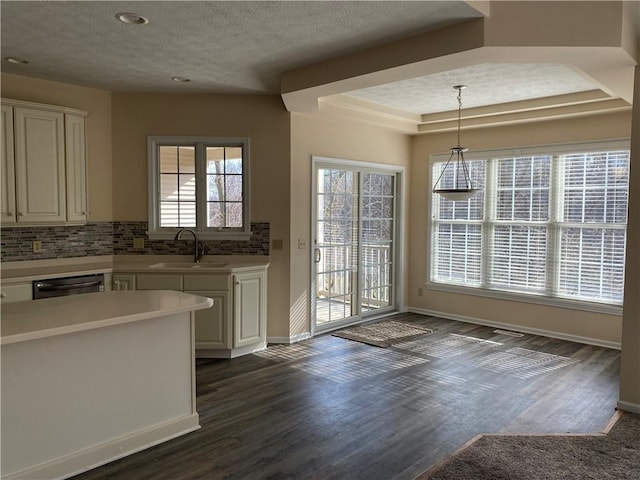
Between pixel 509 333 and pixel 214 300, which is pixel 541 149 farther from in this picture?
pixel 214 300

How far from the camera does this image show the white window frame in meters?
5.06

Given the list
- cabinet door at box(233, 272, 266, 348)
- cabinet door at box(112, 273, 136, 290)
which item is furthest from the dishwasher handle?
cabinet door at box(233, 272, 266, 348)

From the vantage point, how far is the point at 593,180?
5234 millimetres

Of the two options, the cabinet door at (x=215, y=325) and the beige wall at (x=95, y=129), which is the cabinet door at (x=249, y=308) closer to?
the cabinet door at (x=215, y=325)

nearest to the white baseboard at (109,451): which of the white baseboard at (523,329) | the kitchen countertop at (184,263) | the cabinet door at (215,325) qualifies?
the cabinet door at (215,325)

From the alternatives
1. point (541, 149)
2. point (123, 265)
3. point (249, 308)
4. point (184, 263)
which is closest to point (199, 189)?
point (184, 263)

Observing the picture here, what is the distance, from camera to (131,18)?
121 inches

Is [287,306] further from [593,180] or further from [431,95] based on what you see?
[593,180]

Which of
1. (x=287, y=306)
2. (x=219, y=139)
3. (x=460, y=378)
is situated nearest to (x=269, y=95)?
(x=219, y=139)

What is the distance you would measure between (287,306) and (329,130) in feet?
6.82

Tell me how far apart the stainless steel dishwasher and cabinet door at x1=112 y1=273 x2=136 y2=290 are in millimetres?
129

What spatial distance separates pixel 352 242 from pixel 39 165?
3.53m

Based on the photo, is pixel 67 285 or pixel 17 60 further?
pixel 67 285

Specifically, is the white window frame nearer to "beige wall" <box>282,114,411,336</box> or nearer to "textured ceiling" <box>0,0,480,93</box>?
"beige wall" <box>282,114,411,336</box>
